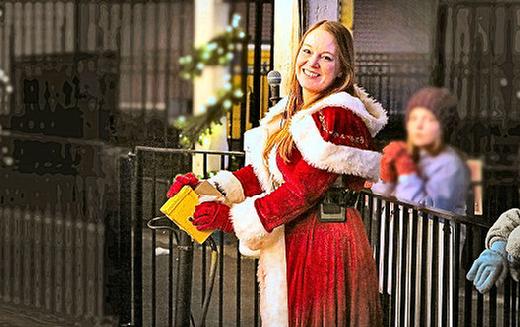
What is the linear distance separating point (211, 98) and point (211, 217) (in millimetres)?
852

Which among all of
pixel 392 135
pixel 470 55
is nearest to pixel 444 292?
pixel 392 135

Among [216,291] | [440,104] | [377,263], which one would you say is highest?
[440,104]

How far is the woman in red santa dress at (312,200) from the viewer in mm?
1954

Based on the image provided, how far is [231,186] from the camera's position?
7.04 feet

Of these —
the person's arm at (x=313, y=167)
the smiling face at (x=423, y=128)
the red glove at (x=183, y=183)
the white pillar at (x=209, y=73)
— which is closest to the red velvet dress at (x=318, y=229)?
the person's arm at (x=313, y=167)

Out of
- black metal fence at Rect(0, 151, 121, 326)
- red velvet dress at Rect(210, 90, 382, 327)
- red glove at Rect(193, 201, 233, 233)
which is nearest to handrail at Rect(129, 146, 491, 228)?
red velvet dress at Rect(210, 90, 382, 327)

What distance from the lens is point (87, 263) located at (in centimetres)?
320

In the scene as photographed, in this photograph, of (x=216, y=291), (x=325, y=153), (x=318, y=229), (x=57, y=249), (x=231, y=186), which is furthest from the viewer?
(x=57, y=249)

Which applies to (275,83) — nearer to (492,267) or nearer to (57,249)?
(492,267)

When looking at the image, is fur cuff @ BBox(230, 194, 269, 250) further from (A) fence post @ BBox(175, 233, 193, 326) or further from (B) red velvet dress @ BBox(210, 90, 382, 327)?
(A) fence post @ BBox(175, 233, 193, 326)

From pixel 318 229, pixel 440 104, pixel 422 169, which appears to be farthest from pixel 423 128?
pixel 318 229

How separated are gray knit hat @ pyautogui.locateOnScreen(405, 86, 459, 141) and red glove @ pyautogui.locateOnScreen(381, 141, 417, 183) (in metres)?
0.15

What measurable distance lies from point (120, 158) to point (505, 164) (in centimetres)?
130

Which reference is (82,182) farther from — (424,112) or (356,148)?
(356,148)
